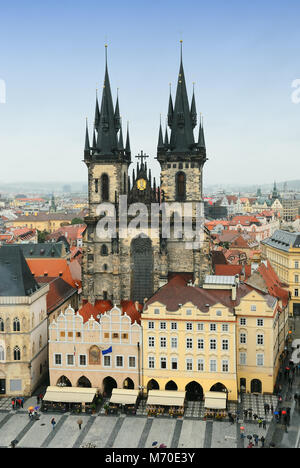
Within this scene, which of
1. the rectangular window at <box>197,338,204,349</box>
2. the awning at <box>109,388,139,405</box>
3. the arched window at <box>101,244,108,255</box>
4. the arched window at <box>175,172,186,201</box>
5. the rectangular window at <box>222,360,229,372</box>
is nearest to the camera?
the awning at <box>109,388,139,405</box>

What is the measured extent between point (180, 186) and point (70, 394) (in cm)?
3360

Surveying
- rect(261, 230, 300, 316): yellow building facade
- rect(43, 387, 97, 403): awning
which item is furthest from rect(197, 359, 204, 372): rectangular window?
rect(261, 230, 300, 316): yellow building facade

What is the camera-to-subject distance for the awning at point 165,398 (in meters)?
50.8

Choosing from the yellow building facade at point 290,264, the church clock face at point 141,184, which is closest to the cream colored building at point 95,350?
the church clock face at point 141,184

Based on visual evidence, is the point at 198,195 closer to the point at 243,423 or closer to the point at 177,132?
the point at 177,132

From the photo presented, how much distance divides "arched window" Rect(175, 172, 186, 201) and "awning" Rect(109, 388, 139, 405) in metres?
29.7

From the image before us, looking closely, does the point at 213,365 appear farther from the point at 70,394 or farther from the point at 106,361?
the point at 70,394

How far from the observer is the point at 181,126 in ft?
236

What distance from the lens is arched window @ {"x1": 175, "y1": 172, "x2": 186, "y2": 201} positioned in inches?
2800

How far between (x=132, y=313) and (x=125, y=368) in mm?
7270

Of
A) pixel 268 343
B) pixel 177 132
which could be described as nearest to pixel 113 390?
pixel 268 343

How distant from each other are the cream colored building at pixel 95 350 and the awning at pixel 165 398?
3.49m

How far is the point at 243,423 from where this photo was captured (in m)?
48.2

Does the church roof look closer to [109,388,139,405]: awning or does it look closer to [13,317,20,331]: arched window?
[13,317,20,331]: arched window
